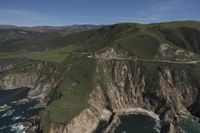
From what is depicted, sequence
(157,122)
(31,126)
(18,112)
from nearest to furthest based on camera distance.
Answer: (31,126), (157,122), (18,112)

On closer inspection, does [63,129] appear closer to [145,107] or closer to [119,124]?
[119,124]

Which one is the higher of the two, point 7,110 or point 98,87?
point 98,87

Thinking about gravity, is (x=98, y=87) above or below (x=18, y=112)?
above

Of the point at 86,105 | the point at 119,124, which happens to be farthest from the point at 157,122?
the point at 86,105

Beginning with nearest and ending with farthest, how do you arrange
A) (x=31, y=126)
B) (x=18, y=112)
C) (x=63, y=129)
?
(x=63, y=129)
(x=31, y=126)
(x=18, y=112)

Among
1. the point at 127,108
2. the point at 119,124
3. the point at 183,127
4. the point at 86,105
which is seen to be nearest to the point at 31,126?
the point at 86,105

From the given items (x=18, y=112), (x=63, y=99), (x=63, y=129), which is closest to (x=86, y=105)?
(x=63, y=99)

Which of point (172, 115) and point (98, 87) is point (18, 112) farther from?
point (172, 115)

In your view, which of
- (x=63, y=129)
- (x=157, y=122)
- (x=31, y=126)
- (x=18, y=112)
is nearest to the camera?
(x=63, y=129)

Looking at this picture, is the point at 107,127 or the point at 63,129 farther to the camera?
the point at 107,127
